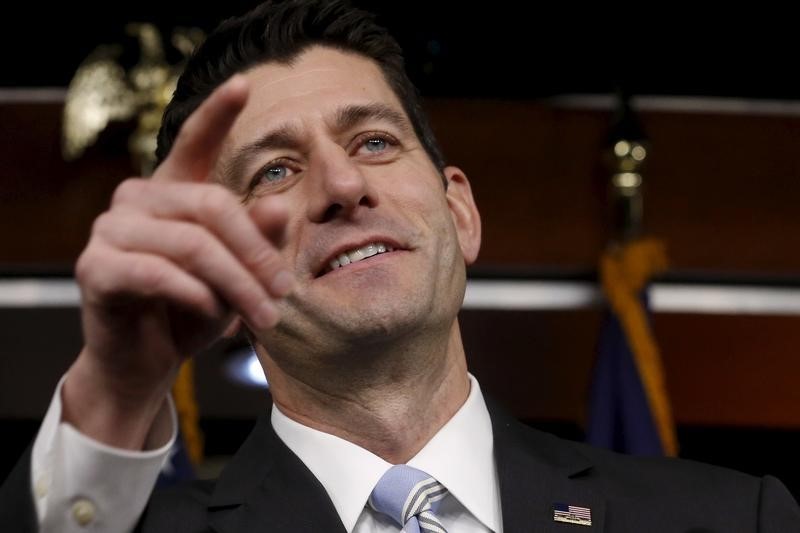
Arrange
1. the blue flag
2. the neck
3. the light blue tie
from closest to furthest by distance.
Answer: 1. the light blue tie
2. the neck
3. the blue flag

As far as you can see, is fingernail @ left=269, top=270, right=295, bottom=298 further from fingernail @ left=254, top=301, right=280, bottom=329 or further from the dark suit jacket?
the dark suit jacket

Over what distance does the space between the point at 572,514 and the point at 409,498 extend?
0.71 ft

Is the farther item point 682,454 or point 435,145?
point 682,454

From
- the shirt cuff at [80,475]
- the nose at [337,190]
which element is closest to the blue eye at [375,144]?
the nose at [337,190]

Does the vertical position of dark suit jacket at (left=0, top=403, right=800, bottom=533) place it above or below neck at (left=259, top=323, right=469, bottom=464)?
below

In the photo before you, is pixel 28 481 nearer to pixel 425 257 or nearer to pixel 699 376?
pixel 425 257

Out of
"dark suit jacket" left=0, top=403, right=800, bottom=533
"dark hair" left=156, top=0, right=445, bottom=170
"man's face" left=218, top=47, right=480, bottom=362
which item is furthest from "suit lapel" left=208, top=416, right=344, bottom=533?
"dark hair" left=156, top=0, right=445, bottom=170

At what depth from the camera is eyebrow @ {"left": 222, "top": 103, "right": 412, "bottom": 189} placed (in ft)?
5.51

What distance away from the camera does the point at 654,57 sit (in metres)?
3.53

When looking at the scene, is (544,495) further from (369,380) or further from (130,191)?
(130,191)

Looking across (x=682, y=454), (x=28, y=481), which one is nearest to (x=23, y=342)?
(x=682, y=454)

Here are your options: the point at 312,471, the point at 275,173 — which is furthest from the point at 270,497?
the point at 275,173

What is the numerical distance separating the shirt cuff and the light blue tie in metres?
0.41

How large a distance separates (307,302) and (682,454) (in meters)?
2.18
